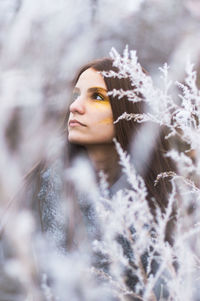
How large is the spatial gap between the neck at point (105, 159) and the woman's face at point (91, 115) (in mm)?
23

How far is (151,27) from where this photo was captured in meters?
1.01

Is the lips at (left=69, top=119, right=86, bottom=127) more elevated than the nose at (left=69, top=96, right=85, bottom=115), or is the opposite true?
the nose at (left=69, top=96, right=85, bottom=115)

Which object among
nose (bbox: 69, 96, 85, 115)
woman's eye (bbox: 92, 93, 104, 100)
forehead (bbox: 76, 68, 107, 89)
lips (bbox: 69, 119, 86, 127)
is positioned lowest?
lips (bbox: 69, 119, 86, 127)

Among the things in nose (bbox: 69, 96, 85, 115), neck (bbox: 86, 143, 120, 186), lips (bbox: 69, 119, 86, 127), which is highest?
nose (bbox: 69, 96, 85, 115)

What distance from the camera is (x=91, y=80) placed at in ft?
2.04

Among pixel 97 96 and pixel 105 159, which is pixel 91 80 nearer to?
pixel 97 96

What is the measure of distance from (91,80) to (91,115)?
6cm

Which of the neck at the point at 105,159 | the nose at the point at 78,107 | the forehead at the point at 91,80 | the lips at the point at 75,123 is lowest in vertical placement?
the neck at the point at 105,159

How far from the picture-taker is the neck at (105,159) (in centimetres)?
65

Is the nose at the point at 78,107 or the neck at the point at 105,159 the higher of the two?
the nose at the point at 78,107

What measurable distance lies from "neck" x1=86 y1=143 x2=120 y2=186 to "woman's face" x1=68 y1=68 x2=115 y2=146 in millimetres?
23

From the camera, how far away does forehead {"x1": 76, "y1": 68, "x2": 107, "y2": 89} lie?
24.3 inches

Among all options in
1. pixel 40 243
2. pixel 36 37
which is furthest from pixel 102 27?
pixel 40 243

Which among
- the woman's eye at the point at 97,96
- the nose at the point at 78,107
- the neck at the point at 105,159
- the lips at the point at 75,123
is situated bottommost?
the neck at the point at 105,159
